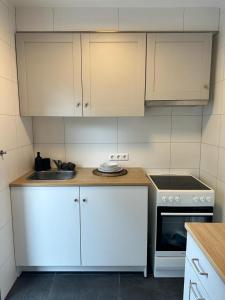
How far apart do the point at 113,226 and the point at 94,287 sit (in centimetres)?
53

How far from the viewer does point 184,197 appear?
5.65 ft

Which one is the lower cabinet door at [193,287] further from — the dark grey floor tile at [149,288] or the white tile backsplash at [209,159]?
the white tile backsplash at [209,159]

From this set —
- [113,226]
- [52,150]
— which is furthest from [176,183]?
[52,150]

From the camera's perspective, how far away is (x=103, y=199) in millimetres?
1768

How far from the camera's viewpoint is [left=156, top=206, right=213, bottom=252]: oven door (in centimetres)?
173

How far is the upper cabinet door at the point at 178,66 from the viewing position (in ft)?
5.96

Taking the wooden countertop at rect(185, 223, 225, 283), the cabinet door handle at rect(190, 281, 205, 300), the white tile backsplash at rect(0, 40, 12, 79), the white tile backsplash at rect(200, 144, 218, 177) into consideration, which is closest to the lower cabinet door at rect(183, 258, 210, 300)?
the cabinet door handle at rect(190, 281, 205, 300)

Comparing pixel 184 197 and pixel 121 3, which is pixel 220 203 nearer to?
pixel 184 197

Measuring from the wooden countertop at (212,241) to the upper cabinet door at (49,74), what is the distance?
1.33 meters

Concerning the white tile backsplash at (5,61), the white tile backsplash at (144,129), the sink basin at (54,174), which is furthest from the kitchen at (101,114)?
the white tile backsplash at (144,129)

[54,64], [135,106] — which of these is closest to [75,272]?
[135,106]

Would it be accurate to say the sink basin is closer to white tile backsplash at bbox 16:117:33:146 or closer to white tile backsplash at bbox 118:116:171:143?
white tile backsplash at bbox 16:117:33:146

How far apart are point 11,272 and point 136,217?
116 cm

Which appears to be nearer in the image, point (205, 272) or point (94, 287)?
point (205, 272)
